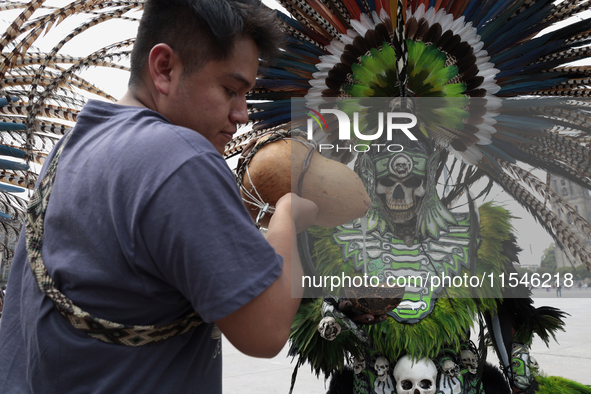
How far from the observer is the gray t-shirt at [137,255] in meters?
0.73

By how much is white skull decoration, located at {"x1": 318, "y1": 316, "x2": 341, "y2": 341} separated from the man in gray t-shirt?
112 cm

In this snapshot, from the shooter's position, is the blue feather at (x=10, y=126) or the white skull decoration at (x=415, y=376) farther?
the blue feather at (x=10, y=126)

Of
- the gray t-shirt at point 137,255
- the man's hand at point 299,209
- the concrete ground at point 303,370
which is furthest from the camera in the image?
the concrete ground at point 303,370

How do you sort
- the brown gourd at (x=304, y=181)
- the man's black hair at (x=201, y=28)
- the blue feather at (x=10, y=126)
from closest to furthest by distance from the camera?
the man's black hair at (x=201, y=28), the brown gourd at (x=304, y=181), the blue feather at (x=10, y=126)

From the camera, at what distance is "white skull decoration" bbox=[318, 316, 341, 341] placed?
2.04 metres

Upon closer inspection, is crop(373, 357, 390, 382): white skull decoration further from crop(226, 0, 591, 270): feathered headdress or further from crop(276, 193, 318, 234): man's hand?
crop(276, 193, 318, 234): man's hand

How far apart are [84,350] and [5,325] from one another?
0.31m

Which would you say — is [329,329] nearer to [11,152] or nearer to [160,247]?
[160,247]

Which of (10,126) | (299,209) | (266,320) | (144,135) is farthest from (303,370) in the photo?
(144,135)

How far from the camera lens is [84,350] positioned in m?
0.80

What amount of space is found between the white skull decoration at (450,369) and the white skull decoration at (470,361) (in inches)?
2.8

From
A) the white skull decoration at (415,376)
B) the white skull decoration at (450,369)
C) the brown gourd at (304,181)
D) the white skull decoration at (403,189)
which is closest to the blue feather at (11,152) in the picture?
the brown gourd at (304,181)

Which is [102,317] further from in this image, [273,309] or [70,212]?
[273,309]

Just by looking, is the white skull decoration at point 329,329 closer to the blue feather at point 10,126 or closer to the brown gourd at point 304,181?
the brown gourd at point 304,181
